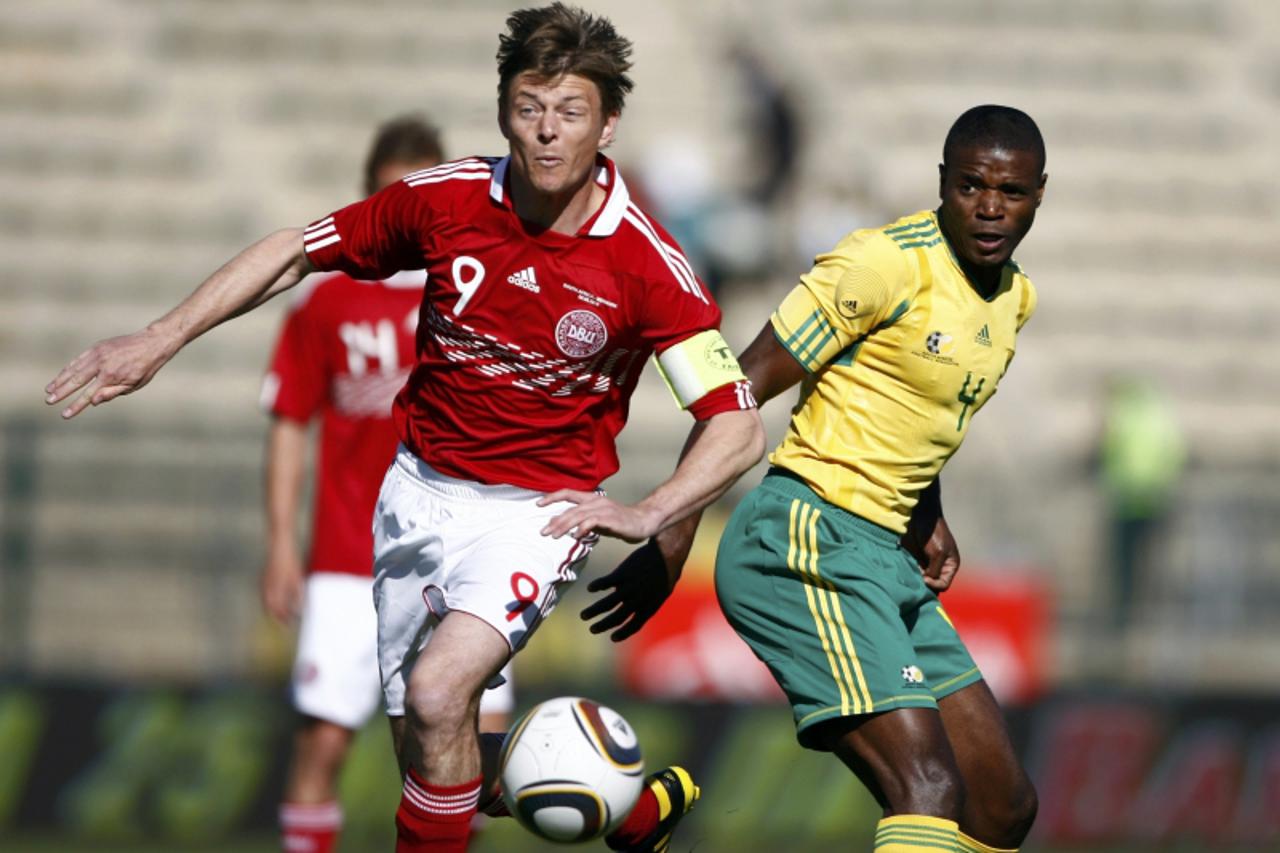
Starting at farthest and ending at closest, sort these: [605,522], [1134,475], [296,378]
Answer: [1134,475], [296,378], [605,522]

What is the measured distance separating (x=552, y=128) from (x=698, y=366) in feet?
2.44

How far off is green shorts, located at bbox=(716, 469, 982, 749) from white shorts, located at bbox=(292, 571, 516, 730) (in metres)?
1.78

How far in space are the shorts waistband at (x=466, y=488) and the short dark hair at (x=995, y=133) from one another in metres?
1.52

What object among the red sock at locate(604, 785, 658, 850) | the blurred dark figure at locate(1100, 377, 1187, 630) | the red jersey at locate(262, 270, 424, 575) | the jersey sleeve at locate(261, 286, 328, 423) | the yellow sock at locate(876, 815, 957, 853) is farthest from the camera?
the blurred dark figure at locate(1100, 377, 1187, 630)

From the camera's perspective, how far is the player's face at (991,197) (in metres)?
5.83

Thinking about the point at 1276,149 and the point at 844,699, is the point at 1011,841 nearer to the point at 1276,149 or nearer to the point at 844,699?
the point at 844,699

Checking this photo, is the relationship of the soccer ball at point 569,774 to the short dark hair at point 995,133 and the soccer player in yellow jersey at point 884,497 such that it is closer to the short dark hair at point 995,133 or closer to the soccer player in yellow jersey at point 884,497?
the soccer player in yellow jersey at point 884,497

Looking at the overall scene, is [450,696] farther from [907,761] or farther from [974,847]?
[974,847]

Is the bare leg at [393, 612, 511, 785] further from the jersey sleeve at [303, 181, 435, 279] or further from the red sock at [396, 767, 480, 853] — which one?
the jersey sleeve at [303, 181, 435, 279]

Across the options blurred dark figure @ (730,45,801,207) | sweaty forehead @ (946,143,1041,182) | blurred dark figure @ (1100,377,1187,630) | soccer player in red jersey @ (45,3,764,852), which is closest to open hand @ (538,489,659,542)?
soccer player in red jersey @ (45,3,764,852)

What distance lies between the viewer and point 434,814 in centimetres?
573

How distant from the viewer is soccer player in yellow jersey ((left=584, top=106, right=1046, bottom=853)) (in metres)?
5.83

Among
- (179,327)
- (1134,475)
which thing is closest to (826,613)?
(179,327)

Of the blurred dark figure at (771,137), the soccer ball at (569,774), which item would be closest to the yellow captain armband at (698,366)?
the soccer ball at (569,774)
